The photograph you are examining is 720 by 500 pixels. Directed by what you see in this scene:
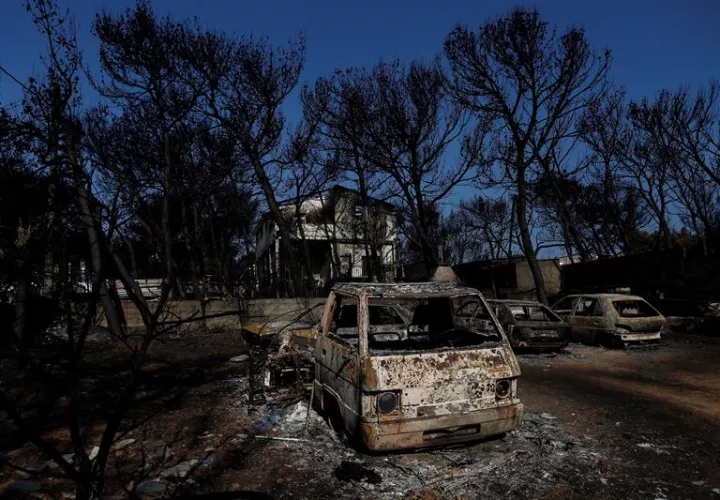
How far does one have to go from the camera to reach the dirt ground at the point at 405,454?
4.70 metres

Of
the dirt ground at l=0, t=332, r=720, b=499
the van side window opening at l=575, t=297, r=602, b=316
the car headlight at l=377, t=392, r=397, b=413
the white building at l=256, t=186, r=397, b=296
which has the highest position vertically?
the white building at l=256, t=186, r=397, b=296

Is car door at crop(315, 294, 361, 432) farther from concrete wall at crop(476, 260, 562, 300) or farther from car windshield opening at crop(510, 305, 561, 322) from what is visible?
concrete wall at crop(476, 260, 562, 300)

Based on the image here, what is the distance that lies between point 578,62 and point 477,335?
51.5 feet

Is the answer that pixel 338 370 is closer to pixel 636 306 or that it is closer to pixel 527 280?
pixel 636 306

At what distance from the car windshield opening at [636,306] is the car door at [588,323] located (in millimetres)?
471

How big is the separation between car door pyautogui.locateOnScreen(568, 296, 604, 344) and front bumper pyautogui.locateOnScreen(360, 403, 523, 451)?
9.12 metres

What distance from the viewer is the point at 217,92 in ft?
64.8

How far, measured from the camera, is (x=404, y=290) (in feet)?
20.0

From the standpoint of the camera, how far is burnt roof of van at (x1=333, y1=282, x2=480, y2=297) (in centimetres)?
594

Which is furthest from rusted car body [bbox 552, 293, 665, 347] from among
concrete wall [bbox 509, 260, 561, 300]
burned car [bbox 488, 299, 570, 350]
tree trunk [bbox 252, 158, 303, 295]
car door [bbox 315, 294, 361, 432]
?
concrete wall [bbox 509, 260, 561, 300]

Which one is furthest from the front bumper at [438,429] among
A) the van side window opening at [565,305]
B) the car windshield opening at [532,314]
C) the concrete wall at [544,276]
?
the concrete wall at [544,276]

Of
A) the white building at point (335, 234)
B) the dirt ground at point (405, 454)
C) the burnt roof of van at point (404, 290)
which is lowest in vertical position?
the dirt ground at point (405, 454)

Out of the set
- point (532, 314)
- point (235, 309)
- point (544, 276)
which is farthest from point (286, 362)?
point (544, 276)

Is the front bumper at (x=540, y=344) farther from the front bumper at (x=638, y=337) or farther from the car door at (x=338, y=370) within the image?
the car door at (x=338, y=370)
